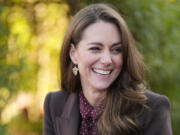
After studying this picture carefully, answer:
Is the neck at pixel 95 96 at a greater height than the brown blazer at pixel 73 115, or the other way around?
the neck at pixel 95 96

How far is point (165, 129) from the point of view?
8.12 feet

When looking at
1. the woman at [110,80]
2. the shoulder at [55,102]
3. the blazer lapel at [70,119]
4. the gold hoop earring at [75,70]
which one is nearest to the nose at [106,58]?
the woman at [110,80]

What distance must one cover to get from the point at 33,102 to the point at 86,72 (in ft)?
17.8

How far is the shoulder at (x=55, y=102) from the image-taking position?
9.70 feet

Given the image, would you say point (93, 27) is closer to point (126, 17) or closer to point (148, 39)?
point (126, 17)

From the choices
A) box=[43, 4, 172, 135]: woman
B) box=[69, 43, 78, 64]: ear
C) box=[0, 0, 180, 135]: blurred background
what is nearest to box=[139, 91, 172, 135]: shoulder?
box=[43, 4, 172, 135]: woman

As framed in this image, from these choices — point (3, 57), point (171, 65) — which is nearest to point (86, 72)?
point (3, 57)

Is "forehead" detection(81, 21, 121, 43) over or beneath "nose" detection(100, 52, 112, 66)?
over

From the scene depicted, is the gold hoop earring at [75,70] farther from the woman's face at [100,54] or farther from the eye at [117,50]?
the eye at [117,50]

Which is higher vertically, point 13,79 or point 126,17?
point 126,17

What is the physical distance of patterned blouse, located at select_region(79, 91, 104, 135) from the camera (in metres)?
2.68

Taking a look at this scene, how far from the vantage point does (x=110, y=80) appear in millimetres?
2547

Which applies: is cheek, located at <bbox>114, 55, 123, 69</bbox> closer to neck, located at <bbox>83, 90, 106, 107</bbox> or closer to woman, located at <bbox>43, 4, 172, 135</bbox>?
woman, located at <bbox>43, 4, 172, 135</bbox>

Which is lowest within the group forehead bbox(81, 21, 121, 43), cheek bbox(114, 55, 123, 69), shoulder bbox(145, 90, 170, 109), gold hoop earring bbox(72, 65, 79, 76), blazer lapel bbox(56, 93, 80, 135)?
blazer lapel bbox(56, 93, 80, 135)
